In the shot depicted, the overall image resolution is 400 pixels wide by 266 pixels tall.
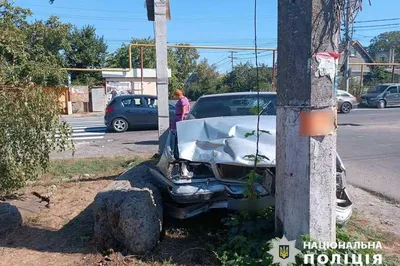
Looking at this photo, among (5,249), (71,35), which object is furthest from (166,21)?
(71,35)

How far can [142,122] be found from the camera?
15359 mm

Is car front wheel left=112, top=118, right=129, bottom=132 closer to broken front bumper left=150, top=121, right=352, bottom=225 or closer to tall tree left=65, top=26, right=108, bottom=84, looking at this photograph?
broken front bumper left=150, top=121, right=352, bottom=225

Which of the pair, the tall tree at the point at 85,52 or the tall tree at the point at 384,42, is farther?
the tall tree at the point at 384,42

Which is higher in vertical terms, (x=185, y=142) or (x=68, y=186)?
(x=185, y=142)

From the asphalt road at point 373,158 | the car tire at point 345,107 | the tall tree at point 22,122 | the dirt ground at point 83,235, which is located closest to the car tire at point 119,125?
the asphalt road at point 373,158

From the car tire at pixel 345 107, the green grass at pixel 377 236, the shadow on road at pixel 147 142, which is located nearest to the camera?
the green grass at pixel 377 236

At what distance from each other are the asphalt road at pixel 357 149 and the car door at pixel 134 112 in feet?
1.60

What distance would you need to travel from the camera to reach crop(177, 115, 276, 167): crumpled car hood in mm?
3920

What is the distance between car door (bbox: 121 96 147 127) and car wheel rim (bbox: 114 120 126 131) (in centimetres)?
29

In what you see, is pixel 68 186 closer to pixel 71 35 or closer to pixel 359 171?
pixel 359 171

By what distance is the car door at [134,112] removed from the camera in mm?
15297

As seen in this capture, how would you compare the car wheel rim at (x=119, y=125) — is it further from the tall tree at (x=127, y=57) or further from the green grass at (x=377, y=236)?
the tall tree at (x=127, y=57)

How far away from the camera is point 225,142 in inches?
163

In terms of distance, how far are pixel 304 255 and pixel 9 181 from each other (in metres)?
3.88
